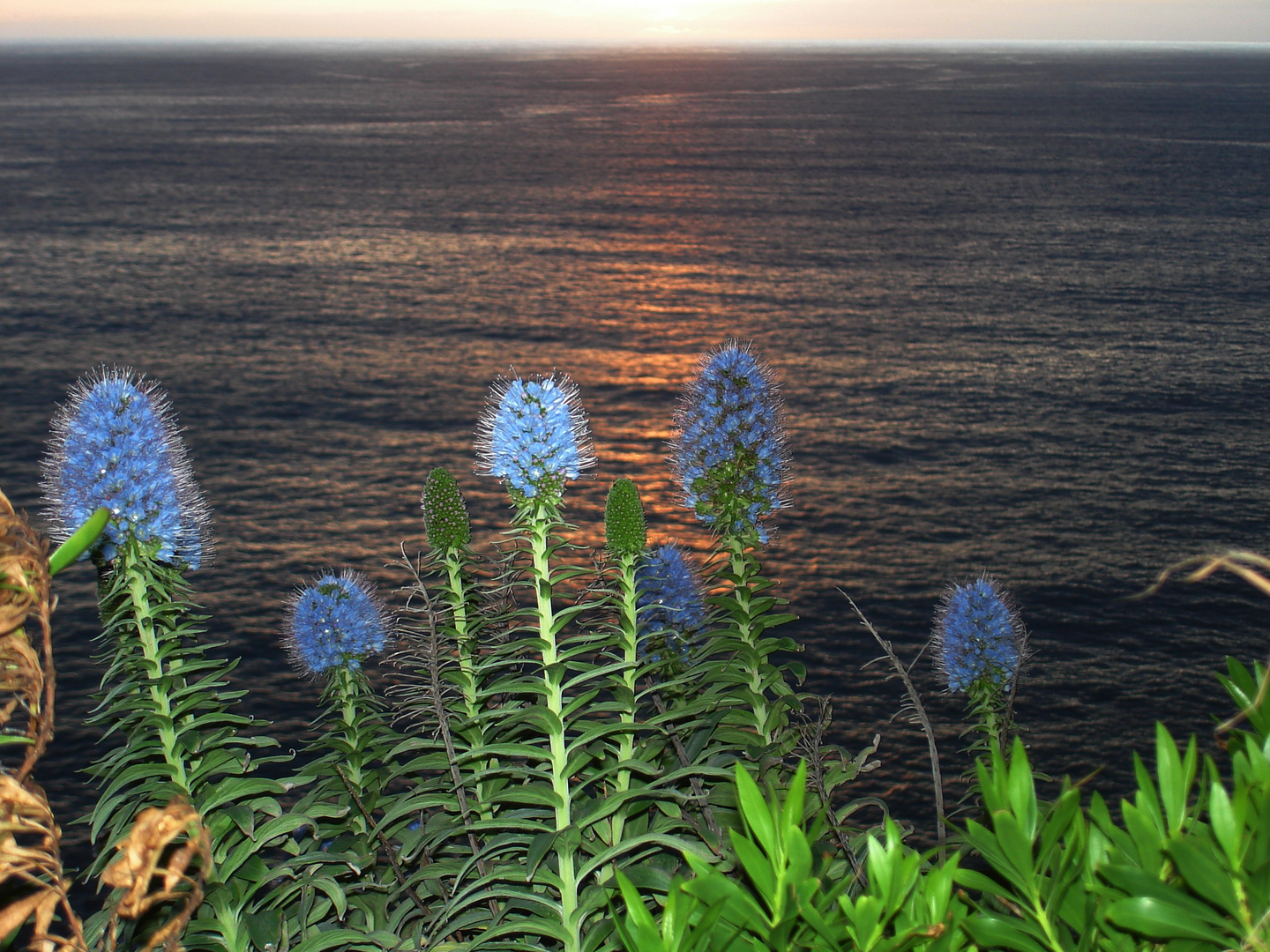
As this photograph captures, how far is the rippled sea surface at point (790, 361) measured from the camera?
3005 cm

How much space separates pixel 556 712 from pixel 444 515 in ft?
5.03

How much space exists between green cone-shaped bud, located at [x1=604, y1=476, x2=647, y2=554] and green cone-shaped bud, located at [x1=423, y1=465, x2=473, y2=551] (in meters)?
0.86

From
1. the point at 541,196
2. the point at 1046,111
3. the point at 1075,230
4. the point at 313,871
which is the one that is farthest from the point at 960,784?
the point at 1046,111

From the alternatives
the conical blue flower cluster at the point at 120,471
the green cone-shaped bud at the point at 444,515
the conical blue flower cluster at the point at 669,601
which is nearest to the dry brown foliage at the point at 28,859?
the conical blue flower cluster at the point at 120,471

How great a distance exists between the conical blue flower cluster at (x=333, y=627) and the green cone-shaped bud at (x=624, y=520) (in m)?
1.77

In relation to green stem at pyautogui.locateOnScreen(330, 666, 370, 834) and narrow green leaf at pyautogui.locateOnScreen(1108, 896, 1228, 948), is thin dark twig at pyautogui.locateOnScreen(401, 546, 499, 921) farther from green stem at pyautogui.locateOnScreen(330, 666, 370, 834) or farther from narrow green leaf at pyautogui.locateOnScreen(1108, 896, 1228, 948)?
narrow green leaf at pyautogui.locateOnScreen(1108, 896, 1228, 948)

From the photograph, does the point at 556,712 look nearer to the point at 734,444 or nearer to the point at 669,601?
the point at 669,601

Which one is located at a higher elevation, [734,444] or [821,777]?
[734,444]

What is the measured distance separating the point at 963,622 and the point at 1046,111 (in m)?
195

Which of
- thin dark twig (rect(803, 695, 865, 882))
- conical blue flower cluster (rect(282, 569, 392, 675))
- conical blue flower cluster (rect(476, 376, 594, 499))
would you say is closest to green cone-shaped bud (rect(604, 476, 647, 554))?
conical blue flower cluster (rect(476, 376, 594, 499))

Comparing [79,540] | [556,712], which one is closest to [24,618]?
[79,540]

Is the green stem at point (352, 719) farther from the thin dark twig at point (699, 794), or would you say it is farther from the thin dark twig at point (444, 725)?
the thin dark twig at point (699, 794)

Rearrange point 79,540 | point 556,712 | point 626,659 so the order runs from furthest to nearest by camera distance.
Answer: point 626,659 < point 556,712 < point 79,540

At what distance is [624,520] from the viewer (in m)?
5.96
